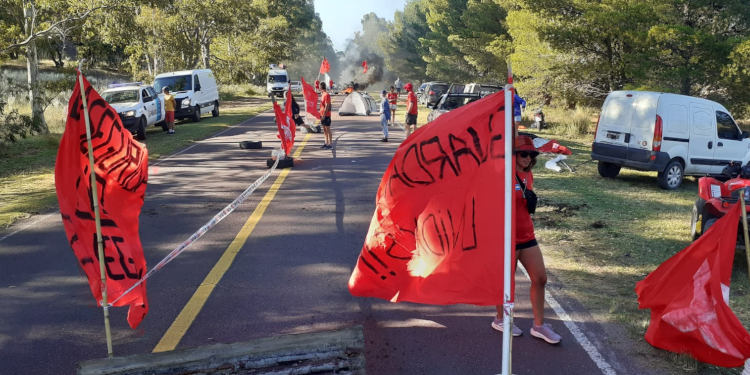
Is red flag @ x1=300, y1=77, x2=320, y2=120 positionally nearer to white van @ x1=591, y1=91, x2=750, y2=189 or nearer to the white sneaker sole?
white van @ x1=591, y1=91, x2=750, y2=189

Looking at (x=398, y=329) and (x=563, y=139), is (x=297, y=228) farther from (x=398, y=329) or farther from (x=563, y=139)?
(x=563, y=139)

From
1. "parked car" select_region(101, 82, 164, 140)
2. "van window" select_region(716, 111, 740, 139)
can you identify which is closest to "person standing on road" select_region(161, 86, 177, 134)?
"parked car" select_region(101, 82, 164, 140)

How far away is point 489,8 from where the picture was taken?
1280 inches

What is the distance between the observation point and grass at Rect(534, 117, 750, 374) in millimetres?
5527

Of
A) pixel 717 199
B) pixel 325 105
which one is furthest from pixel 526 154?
pixel 325 105

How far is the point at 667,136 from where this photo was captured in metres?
12.1

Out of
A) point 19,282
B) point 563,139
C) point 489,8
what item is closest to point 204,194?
point 19,282

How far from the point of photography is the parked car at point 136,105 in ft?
63.9

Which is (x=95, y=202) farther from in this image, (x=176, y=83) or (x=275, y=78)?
(x=275, y=78)

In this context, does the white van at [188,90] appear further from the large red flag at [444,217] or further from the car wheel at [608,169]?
the large red flag at [444,217]

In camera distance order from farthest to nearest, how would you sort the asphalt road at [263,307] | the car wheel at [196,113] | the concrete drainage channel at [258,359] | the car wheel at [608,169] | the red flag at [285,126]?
the car wheel at [196,113] < the red flag at [285,126] < the car wheel at [608,169] < the asphalt road at [263,307] < the concrete drainage channel at [258,359]

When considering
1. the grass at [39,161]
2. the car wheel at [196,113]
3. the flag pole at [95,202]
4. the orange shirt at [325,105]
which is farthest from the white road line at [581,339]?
the car wheel at [196,113]

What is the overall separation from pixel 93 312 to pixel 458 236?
12.0ft

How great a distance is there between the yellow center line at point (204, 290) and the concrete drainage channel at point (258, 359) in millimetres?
1148
